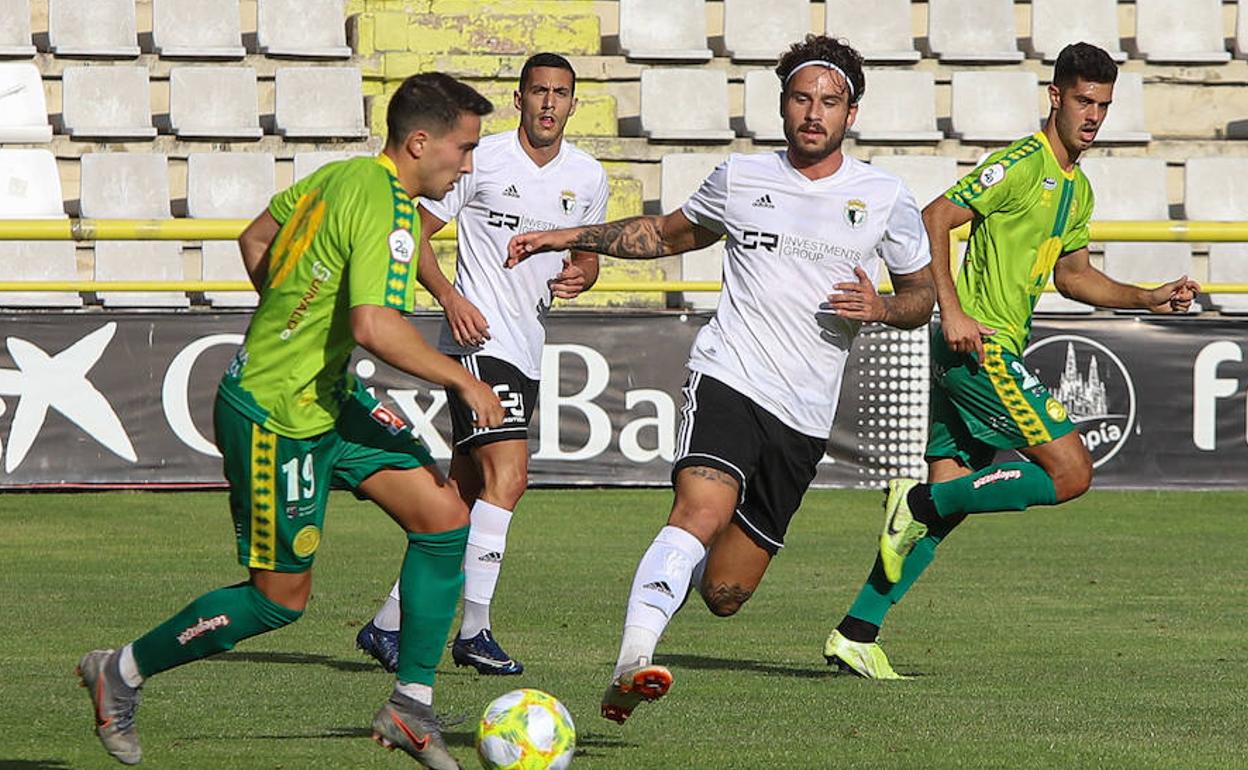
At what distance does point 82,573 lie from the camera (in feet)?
34.8

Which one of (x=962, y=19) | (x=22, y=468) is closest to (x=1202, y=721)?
(x=22, y=468)

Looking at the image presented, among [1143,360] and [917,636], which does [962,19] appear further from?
[917,636]

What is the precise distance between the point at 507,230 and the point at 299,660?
1890mm

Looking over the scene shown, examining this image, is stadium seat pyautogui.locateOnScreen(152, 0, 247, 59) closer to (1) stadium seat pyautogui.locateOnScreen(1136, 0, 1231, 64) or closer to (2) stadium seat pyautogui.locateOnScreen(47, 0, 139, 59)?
(2) stadium seat pyautogui.locateOnScreen(47, 0, 139, 59)

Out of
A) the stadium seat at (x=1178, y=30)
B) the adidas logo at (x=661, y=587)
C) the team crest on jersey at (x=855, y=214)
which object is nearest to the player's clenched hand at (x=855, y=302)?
the team crest on jersey at (x=855, y=214)

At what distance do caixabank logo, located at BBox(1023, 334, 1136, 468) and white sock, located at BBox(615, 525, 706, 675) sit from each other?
27.1ft

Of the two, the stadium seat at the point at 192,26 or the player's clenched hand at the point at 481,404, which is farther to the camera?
the stadium seat at the point at 192,26

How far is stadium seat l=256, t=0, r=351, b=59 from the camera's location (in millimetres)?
17172

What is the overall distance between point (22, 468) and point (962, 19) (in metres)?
9.00

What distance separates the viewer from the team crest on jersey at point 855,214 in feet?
22.6

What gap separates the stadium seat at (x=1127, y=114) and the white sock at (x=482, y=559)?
10.9 metres

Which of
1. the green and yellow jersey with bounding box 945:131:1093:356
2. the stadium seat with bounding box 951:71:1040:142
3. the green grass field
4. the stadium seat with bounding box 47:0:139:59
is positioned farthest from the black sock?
the stadium seat with bounding box 47:0:139:59

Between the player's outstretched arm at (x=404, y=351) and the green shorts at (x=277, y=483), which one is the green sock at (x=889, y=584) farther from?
the player's outstretched arm at (x=404, y=351)

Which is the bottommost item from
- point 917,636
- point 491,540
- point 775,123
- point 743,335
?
point 917,636
